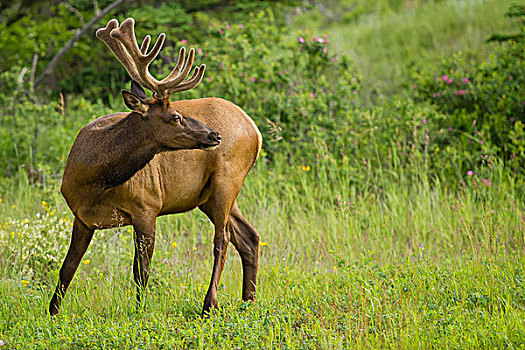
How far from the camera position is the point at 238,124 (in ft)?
16.1

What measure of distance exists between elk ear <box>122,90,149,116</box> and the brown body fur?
187 mm

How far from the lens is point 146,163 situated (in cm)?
445

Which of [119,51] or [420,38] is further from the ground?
[119,51]

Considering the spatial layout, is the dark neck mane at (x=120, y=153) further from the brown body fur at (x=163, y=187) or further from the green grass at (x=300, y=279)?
the green grass at (x=300, y=279)

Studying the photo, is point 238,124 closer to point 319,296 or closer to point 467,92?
point 319,296

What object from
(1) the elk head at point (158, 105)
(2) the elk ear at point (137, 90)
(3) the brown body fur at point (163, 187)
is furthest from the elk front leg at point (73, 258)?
(2) the elk ear at point (137, 90)

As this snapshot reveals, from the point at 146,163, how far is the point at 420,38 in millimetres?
11560

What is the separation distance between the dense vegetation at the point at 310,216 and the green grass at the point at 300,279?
0.08 ft

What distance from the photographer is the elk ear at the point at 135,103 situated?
4.31 metres

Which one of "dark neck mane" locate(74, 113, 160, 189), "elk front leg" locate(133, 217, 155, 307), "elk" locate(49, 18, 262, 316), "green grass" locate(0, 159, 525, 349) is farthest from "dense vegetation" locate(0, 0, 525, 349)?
"dark neck mane" locate(74, 113, 160, 189)

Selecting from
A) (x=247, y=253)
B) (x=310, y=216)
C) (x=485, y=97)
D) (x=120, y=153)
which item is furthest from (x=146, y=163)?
(x=485, y=97)

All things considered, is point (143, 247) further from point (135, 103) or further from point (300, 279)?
point (300, 279)

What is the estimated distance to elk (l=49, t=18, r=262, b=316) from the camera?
441 cm

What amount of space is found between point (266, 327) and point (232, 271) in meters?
1.48
